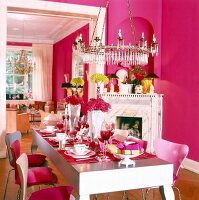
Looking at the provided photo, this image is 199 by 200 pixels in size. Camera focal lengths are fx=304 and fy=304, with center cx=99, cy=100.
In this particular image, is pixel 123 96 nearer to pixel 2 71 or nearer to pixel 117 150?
pixel 2 71

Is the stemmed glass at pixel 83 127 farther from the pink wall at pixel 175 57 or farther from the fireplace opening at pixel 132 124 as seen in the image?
the fireplace opening at pixel 132 124

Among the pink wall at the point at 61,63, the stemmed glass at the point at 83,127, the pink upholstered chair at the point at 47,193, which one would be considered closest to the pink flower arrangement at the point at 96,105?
the stemmed glass at the point at 83,127

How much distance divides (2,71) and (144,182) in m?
4.18

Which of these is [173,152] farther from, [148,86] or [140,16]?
[140,16]

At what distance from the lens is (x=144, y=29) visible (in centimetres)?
638

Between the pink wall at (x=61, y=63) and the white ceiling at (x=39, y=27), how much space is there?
10.3 inches

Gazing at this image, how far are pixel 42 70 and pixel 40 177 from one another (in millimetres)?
9989

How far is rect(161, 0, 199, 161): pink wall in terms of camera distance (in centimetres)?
515

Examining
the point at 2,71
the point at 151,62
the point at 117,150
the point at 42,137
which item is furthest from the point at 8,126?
the point at 117,150

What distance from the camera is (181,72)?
18.0 feet

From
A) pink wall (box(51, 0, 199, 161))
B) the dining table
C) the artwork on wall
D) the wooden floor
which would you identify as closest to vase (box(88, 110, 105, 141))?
the dining table

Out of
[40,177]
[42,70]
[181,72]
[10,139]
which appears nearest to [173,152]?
[40,177]

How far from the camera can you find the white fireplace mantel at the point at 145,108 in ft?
19.5

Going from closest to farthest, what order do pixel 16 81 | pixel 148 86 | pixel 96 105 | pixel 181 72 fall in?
pixel 96 105 → pixel 181 72 → pixel 148 86 → pixel 16 81
